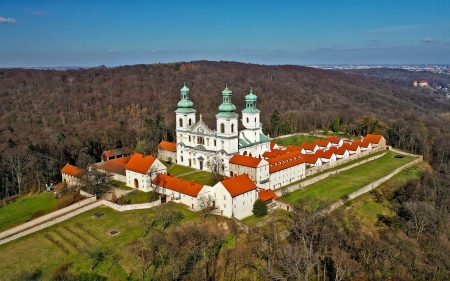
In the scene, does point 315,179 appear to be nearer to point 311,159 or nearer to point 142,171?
point 311,159

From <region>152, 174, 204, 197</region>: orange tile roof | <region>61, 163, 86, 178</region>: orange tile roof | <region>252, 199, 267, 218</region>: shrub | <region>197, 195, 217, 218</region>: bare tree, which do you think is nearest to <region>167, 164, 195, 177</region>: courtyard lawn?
<region>152, 174, 204, 197</region>: orange tile roof

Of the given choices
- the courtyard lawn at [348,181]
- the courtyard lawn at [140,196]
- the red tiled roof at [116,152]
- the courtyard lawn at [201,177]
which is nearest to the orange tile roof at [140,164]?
the courtyard lawn at [140,196]

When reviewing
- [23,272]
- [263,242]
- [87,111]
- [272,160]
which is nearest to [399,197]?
[272,160]

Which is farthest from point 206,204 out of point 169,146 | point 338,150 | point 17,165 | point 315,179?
point 338,150

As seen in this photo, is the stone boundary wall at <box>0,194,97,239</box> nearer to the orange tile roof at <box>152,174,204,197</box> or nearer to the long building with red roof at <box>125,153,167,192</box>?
the long building with red roof at <box>125,153,167,192</box>

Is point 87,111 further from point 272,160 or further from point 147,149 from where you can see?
point 272,160

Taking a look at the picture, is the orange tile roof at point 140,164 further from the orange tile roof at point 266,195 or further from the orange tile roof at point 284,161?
the orange tile roof at point 284,161
